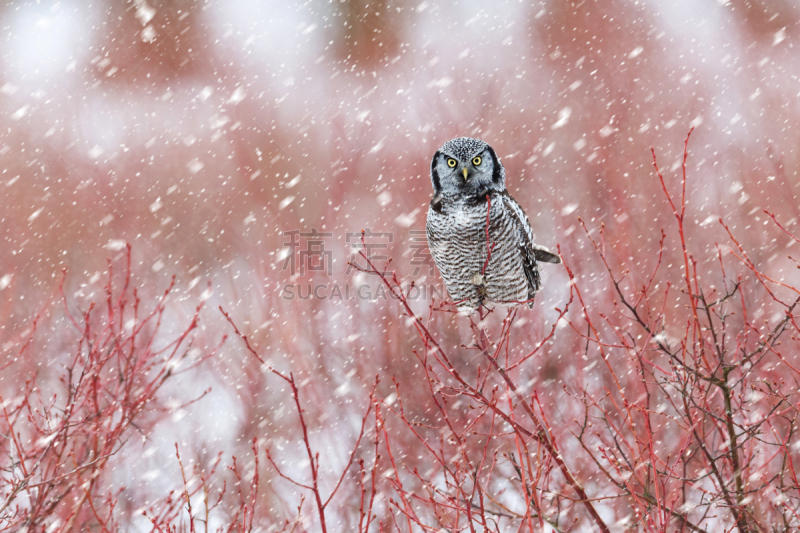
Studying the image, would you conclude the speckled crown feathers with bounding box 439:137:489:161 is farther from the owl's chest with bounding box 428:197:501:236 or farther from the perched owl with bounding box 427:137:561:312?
the owl's chest with bounding box 428:197:501:236

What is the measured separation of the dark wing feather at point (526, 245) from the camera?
14.2 ft

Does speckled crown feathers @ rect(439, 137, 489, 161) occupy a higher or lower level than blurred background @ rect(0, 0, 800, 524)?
lower

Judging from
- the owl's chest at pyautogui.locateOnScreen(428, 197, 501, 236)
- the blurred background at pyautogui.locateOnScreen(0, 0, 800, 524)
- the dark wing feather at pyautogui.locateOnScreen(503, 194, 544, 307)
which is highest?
the blurred background at pyautogui.locateOnScreen(0, 0, 800, 524)

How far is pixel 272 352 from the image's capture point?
42.0 feet

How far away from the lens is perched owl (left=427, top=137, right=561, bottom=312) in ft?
12.3

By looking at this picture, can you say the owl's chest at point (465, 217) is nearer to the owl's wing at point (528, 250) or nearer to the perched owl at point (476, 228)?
the perched owl at point (476, 228)

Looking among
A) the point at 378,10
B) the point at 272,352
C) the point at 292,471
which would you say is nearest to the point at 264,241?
the point at 272,352

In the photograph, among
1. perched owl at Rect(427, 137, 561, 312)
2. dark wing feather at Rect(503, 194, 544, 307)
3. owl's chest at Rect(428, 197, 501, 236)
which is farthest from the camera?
dark wing feather at Rect(503, 194, 544, 307)

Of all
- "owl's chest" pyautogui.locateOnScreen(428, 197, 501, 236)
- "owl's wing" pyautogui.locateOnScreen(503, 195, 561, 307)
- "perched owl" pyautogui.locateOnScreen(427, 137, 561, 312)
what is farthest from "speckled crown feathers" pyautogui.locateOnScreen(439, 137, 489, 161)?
"owl's wing" pyautogui.locateOnScreen(503, 195, 561, 307)

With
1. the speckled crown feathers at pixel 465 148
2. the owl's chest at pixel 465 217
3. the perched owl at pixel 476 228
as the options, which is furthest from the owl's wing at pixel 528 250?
the speckled crown feathers at pixel 465 148

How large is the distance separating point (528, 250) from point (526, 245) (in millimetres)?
93

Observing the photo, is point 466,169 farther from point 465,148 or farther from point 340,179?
point 340,179

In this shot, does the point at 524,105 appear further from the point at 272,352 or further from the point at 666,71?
the point at 272,352

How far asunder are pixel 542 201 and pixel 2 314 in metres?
14.1
